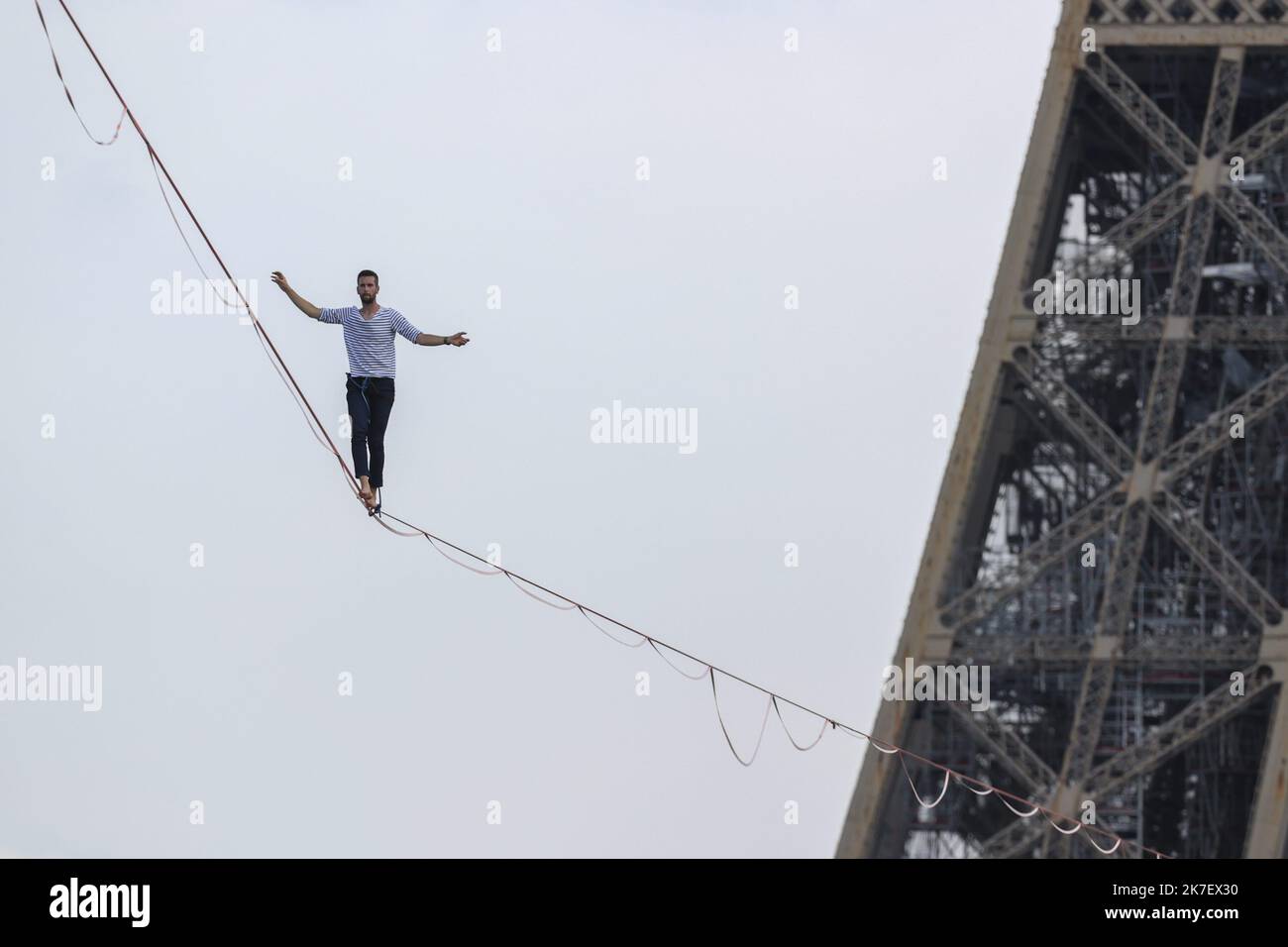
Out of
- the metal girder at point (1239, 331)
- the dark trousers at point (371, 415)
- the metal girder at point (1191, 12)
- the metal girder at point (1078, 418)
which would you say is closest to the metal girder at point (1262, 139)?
the metal girder at point (1191, 12)

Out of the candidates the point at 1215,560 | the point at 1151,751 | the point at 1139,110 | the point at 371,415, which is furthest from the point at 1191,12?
the point at 371,415

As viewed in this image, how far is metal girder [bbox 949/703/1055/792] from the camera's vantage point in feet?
147

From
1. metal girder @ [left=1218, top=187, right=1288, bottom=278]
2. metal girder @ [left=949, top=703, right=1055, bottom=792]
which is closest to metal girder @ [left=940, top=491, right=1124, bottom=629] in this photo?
metal girder @ [left=949, top=703, right=1055, bottom=792]

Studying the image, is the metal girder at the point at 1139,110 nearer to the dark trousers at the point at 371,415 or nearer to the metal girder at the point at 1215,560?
the metal girder at the point at 1215,560

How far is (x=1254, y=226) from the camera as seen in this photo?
4562cm

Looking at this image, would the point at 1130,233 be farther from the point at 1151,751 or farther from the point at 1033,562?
the point at 1151,751

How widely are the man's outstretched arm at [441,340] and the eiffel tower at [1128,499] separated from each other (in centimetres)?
1467

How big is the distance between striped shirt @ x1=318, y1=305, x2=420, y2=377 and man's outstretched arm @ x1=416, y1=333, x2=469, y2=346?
0.09 m

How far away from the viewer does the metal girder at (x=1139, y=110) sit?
148 ft

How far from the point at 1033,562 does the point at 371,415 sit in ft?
51.7
